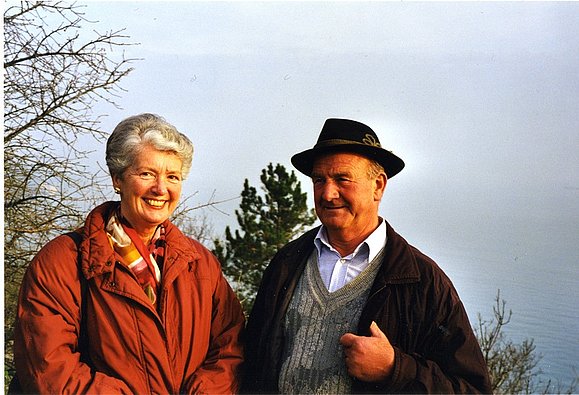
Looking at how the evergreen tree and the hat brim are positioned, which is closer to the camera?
the hat brim

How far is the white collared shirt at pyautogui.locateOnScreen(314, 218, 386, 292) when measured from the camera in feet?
9.20

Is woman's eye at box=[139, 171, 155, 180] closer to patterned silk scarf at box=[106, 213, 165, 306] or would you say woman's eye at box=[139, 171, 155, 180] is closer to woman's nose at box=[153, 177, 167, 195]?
woman's nose at box=[153, 177, 167, 195]

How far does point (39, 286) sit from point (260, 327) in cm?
93

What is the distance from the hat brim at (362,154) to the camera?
2.78m

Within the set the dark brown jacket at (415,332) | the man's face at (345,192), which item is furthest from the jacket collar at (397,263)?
the man's face at (345,192)

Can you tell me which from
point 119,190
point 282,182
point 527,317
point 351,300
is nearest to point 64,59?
point 119,190

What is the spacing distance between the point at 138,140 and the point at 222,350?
35.1 inches

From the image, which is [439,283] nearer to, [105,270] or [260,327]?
[260,327]

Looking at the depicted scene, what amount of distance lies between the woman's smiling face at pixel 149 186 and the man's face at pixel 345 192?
0.58m

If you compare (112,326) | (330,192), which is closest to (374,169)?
(330,192)

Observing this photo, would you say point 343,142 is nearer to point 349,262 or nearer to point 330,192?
point 330,192

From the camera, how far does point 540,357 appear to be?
1608 centimetres

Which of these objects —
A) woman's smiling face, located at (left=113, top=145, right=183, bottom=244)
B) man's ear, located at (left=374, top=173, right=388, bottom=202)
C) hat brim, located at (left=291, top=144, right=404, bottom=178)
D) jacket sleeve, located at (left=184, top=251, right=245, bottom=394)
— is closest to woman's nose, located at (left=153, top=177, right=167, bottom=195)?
woman's smiling face, located at (left=113, top=145, right=183, bottom=244)

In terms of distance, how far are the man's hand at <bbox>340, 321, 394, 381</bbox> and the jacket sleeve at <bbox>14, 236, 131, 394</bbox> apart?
83 cm
